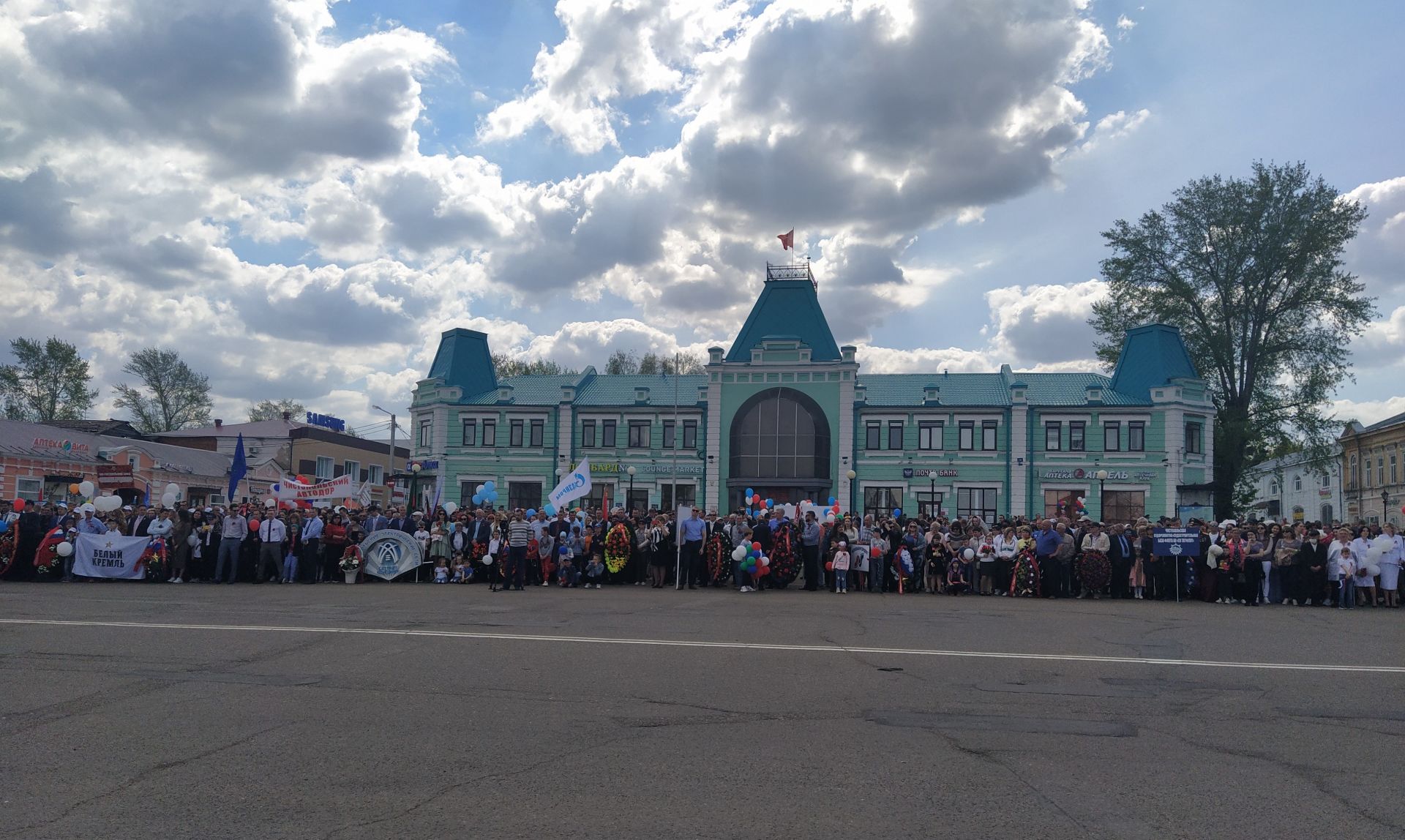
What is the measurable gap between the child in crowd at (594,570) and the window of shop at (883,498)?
97.5 ft

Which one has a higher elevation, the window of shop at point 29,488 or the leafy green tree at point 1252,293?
the leafy green tree at point 1252,293

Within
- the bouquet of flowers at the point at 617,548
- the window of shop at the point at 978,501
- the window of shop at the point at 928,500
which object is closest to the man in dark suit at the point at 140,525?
the bouquet of flowers at the point at 617,548

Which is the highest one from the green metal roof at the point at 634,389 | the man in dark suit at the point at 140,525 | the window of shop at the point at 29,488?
the green metal roof at the point at 634,389

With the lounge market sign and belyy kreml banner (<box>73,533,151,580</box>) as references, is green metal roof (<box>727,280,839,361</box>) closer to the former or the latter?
the lounge market sign

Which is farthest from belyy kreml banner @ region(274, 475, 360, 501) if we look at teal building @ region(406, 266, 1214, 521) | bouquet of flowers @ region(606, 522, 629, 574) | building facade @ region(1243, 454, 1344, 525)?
building facade @ region(1243, 454, 1344, 525)

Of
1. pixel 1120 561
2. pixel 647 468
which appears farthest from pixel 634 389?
pixel 1120 561

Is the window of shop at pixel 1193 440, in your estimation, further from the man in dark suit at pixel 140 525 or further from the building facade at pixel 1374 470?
the man in dark suit at pixel 140 525

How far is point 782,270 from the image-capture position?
5453cm

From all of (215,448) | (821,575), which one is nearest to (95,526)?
(821,575)

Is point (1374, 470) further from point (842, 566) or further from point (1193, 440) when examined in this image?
point (842, 566)

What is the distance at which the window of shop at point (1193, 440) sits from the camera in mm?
47812

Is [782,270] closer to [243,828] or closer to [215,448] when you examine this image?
[215,448]

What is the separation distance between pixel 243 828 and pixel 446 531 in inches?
712

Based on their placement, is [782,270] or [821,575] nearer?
[821,575]
